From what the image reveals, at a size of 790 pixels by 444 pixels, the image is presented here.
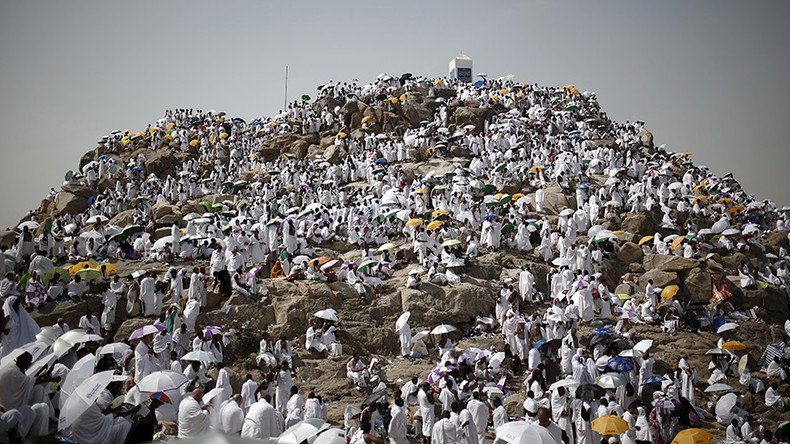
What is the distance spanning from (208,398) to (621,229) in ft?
64.1

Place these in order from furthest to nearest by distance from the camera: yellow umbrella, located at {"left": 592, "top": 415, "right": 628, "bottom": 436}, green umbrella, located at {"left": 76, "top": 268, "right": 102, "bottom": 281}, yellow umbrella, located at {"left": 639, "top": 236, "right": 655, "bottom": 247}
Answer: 1. yellow umbrella, located at {"left": 639, "top": 236, "right": 655, "bottom": 247}
2. green umbrella, located at {"left": 76, "top": 268, "right": 102, "bottom": 281}
3. yellow umbrella, located at {"left": 592, "top": 415, "right": 628, "bottom": 436}

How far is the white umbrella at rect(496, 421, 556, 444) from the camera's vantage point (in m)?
8.16

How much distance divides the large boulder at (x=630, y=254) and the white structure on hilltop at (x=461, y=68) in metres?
38.3

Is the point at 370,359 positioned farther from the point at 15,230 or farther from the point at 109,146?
the point at 109,146

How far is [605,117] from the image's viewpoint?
46188 millimetres

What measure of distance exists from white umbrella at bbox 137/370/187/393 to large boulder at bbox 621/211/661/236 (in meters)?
20.3

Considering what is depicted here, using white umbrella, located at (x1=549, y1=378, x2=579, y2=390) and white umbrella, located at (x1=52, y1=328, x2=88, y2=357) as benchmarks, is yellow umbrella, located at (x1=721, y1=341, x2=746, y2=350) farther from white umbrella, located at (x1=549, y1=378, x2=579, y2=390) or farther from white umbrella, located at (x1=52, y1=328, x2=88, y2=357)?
white umbrella, located at (x1=52, y1=328, x2=88, y2=357)

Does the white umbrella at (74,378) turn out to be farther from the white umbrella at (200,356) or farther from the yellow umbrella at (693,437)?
the yellow umbrella at (693,437)

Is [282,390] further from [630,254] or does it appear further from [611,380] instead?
[630,254]

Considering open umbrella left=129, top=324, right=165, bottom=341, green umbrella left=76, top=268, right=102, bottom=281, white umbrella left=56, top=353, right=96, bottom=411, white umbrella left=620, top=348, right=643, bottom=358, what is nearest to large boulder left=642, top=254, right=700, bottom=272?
white umbrella left=620, top=348, right=643, bottom=358

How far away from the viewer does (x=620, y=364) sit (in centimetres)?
1408

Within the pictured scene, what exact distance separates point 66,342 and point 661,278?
1815cm

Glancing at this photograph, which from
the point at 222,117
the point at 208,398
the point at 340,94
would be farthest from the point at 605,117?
the point at 208,398

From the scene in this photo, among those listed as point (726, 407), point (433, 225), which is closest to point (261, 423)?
point (726, 407)
